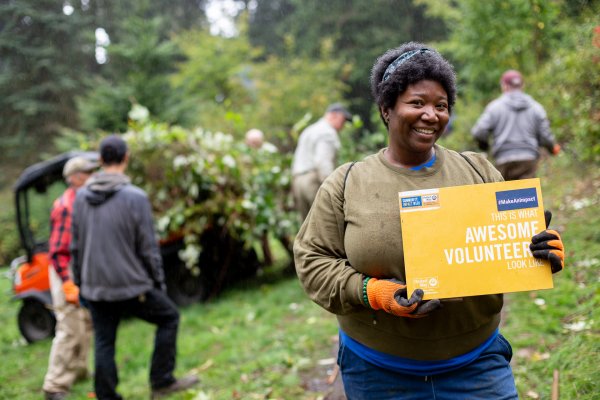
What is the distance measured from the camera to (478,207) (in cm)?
181

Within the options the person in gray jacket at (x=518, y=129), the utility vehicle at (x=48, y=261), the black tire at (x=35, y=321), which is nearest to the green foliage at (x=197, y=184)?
the utility vehicle at (x=48, y=261)

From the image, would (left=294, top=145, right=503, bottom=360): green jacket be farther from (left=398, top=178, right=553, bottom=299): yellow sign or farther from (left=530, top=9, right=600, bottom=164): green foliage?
(left=530, top=9, right=600, bottom=164): green foliage

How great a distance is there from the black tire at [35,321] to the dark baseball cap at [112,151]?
352 centimetres

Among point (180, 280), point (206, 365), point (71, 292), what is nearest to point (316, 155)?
point (180, 280)

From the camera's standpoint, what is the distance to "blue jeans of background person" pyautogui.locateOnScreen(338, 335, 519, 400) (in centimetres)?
193

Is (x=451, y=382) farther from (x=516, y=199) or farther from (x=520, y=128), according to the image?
(x=520, y=128)

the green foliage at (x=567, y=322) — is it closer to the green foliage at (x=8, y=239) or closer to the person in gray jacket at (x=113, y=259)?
the person in gray jacket at (x=113, y=259)

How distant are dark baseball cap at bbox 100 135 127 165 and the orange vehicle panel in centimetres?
315

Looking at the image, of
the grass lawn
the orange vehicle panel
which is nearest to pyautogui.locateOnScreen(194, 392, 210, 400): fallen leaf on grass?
the grass lawn

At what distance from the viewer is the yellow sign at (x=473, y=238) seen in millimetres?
1769

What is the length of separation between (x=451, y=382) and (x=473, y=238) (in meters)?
0.57

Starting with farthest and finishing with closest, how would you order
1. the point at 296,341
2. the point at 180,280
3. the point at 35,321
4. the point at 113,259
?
the point at 180,280 < the point at 35,321 < the point at 296,341 < the point at 113,259

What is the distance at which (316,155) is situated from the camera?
6754mm

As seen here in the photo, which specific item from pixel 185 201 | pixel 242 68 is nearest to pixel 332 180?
pixel 185 201
